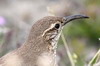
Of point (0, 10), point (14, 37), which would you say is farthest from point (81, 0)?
point (14, 37)

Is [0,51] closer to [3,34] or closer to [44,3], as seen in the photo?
[3,34]

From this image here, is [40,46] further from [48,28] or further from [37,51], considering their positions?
[48,28]

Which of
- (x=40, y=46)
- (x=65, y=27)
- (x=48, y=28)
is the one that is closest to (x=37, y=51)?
(x=40, y=46)

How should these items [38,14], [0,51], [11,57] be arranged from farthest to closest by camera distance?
[38,14] → [0,51] → [11,57]

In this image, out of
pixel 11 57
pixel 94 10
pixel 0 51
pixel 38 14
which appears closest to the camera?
pixel 11 57

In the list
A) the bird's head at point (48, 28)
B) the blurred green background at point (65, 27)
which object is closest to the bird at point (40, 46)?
the bird's head at point (48, 28)

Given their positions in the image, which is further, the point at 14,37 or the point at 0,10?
the point at 0,10

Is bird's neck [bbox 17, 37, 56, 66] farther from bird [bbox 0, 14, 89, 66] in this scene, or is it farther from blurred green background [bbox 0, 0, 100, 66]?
blurred green background [bbox 0, 0, 100, 66]
